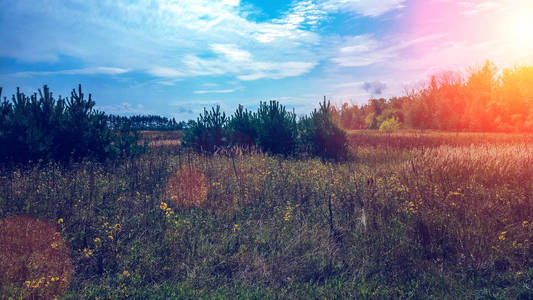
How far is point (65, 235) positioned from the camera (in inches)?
234

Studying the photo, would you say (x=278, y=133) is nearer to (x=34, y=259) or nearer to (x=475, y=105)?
(x=34, y=259)

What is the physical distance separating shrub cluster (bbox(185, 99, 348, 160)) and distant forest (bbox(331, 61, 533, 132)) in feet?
21.0

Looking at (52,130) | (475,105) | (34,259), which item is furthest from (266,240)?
(475,105)

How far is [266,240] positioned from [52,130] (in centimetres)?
1041

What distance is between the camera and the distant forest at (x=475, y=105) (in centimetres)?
2911

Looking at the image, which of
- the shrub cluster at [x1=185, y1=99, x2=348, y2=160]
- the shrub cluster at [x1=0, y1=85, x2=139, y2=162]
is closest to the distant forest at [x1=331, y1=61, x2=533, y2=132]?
the shrub cluster at [x1=185, y1=99, x2=348, y2=160]

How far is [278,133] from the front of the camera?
16.4 m

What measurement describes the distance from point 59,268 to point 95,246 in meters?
0.69

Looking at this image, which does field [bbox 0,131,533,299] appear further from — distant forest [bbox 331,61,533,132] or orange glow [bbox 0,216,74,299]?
distant forest [bbox 331,61,533,132]

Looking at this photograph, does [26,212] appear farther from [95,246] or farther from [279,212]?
[279,212]

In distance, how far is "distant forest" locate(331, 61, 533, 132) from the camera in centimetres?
2911

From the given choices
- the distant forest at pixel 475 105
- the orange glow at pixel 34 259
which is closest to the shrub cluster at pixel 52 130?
the orange glow at pixel 34 259

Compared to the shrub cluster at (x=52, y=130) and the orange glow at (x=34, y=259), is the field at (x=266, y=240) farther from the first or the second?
the shrub cluster at (x=52, y=130)

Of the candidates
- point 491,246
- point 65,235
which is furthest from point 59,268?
point 491,246
